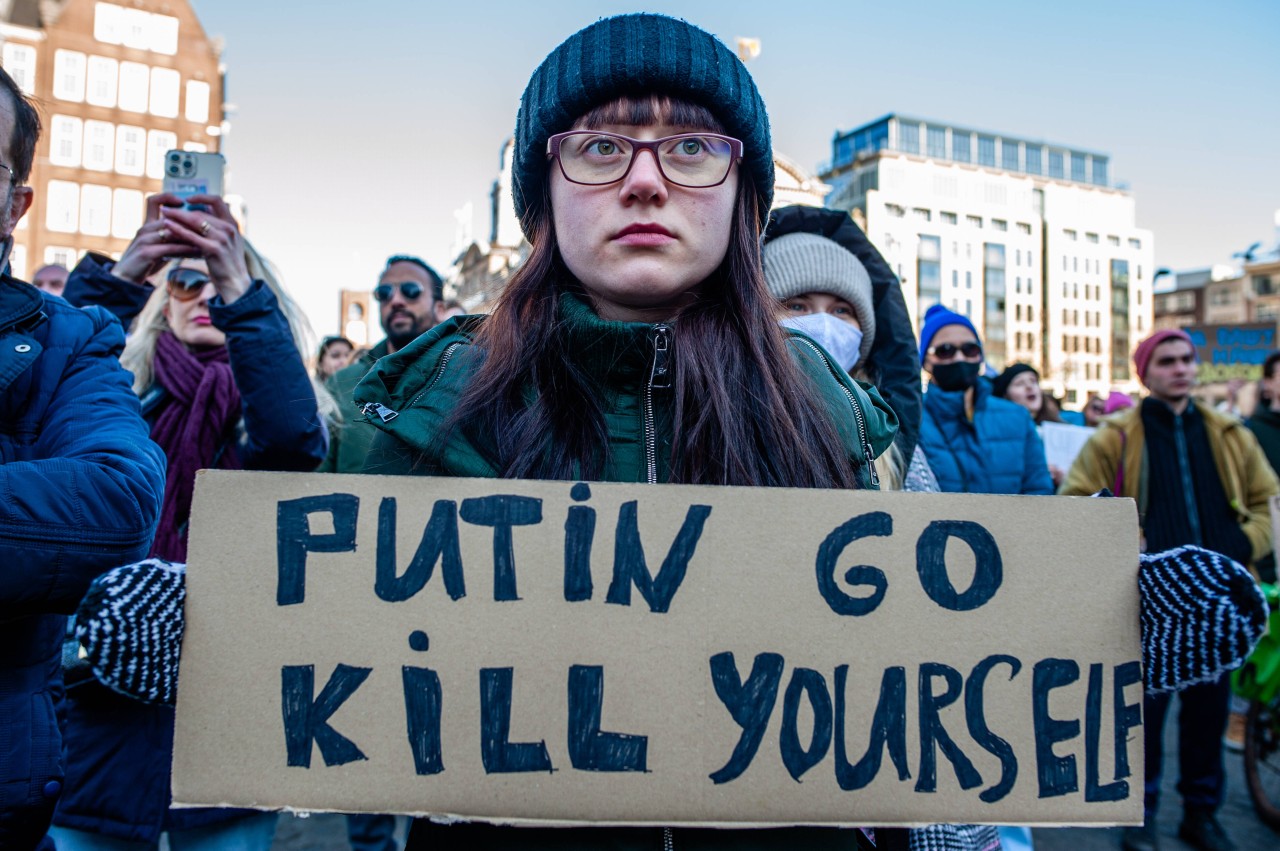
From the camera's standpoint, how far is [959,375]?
4047mm

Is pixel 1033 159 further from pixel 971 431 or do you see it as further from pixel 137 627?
pixel 137 627

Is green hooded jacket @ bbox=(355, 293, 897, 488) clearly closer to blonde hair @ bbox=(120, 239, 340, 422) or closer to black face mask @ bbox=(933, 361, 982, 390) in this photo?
blonde hair @ bbox=(120, 239, 340, 422)

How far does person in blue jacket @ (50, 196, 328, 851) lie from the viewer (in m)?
2.16

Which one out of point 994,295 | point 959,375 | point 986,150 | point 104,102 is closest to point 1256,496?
point 959,375

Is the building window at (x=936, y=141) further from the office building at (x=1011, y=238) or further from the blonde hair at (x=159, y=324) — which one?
the blonde hair at (x=159, y=324)

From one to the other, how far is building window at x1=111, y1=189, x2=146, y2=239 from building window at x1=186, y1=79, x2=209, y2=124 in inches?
148

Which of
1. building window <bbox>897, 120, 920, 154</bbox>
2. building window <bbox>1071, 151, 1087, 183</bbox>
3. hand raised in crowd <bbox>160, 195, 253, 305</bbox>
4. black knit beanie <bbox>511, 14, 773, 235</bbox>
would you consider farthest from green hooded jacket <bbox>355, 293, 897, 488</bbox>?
building window <bbox>1071, 151, 1087, 183</bbox>

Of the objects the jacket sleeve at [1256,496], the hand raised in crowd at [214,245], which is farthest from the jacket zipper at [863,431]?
the jacket sleeve at [1256,496]

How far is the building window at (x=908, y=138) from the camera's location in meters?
80.8

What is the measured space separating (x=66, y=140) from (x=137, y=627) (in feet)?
134

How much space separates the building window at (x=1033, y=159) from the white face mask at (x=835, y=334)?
3764 inches

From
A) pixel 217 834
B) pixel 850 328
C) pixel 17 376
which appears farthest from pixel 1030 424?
pixel 17 376

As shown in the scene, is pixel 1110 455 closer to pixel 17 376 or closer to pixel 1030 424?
pixel 1030 424

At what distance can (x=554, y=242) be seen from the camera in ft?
4.95
